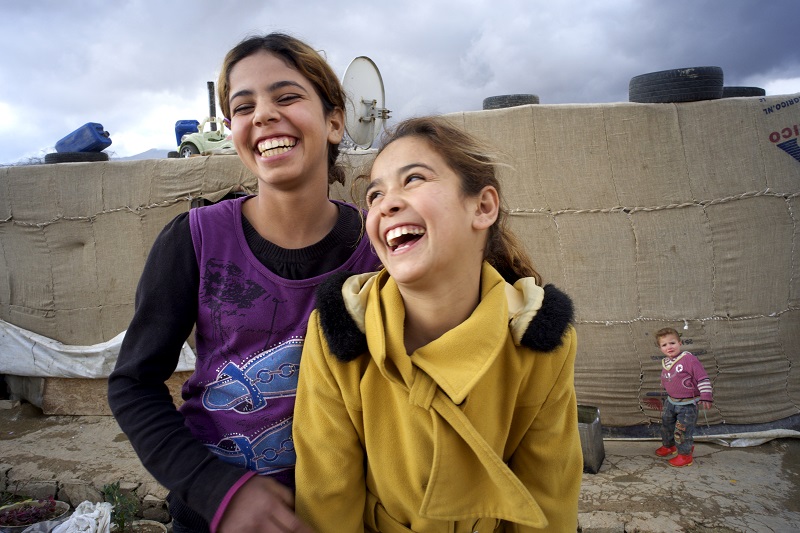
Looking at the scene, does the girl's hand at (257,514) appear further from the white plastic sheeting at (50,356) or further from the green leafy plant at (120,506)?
the white plastic sheeting at (50,356)

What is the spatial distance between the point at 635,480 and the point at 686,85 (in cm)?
347

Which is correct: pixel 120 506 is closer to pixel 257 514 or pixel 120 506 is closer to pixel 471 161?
pixel 257 514

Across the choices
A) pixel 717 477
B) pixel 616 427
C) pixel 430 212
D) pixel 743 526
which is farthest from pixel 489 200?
pixel 616 427

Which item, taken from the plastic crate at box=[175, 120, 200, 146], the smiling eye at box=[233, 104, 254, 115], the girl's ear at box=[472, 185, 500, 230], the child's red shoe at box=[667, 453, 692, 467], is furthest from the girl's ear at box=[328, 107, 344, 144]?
the plastic crate at box=[175, 120, 200, 146]

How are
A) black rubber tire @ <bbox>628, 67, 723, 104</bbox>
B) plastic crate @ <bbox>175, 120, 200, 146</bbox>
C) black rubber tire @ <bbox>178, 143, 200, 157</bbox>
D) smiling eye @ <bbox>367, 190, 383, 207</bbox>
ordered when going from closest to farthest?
smiling eye @ <bbox>367, 190, 383, 207</bbox>, black rubber tire @ <bbox>628, 67, 723, 104</bbox>, black rubber tire @ <bbox>178, 143, 200, 157</bbox>, plastic crate @ <bbox>175, 120, 200, 146</bbox>

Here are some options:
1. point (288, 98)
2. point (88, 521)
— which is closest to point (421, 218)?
point (288, 98)

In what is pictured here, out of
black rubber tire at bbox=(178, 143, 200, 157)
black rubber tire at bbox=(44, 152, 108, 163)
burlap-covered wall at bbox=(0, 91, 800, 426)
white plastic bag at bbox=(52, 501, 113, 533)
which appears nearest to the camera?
white plastic bag at bbox=(52, 501, 113, 533)

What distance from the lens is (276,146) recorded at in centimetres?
144

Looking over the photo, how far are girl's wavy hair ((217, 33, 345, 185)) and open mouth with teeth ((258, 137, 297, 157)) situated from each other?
19 centimetres

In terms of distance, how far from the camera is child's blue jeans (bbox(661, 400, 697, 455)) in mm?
4305

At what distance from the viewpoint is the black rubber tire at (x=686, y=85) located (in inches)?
195

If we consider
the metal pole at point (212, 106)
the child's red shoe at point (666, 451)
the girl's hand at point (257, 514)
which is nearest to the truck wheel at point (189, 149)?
the metal pole at point (212, 106)

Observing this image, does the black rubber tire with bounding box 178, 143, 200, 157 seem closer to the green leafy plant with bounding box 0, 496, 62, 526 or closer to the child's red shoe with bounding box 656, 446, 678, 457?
the green leafy plant with bounding box 0, 496, 62, 526

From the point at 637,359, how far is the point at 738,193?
1721mm
